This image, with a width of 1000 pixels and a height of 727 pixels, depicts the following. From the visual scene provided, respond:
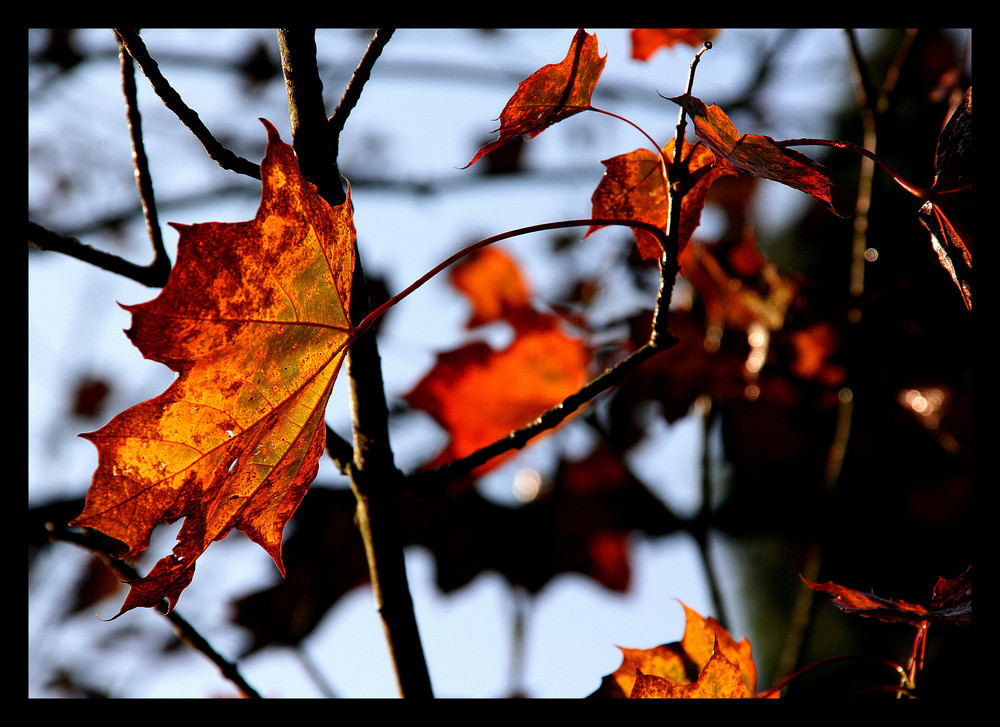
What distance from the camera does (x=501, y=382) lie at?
1.18 meters

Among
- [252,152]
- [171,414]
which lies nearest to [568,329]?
[171,414]

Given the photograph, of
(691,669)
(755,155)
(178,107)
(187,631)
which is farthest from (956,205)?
(187,631)

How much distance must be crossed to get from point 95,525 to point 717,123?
1.66ft

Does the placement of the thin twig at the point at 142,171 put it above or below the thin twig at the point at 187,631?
above

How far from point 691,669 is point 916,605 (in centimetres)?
21

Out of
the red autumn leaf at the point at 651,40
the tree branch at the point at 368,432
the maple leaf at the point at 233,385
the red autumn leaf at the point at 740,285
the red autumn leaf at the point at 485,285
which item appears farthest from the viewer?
the red autumn leaf at the point at 485,285

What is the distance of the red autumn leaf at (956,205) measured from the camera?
446 millimetres

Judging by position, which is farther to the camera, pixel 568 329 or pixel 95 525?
pixel 568 329

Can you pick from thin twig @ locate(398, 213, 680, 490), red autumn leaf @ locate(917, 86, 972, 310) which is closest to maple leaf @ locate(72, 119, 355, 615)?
thin twig @ locate(398, 213, 680, 490)

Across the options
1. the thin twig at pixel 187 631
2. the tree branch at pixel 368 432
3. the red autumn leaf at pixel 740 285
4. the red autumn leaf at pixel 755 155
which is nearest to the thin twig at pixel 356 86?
the tree branch at pixel 368 432

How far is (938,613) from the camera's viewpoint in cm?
46

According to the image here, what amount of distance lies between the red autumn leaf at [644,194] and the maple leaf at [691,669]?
0.35 meters

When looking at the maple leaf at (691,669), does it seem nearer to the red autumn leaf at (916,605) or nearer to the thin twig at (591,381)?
the red autumn leaf at (916,605)
